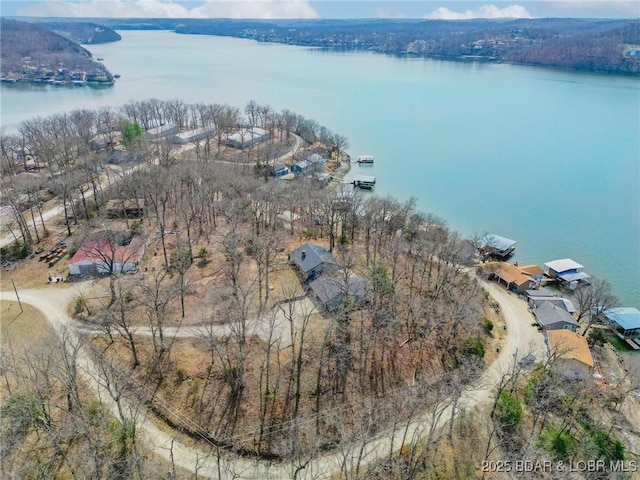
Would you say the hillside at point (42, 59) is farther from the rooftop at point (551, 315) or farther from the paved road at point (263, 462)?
the rooftop at point (551, 315)

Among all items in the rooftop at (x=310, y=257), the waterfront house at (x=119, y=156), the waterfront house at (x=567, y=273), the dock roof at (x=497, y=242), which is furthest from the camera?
the waterfront house at (x=119, y=156)

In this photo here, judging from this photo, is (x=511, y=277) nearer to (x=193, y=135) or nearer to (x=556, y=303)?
(x=556, y=303)

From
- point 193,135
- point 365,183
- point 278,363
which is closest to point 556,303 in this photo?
point 278,363

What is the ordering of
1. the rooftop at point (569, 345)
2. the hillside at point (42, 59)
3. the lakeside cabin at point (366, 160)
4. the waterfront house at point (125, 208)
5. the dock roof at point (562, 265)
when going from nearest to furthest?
the rooftop at point (569, 345), the dock roof at point (562, 265), the waterfront house at point (125, 208), the lakeside cabin at point (366, 160), the hillside at point (42, 59)

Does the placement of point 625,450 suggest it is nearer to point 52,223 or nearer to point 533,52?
point 52,223

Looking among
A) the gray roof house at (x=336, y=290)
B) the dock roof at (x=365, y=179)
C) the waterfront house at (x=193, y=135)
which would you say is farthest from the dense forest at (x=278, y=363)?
the waterfront house at (x=193, y=135)

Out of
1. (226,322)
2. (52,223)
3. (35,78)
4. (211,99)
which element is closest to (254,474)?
(226,322)

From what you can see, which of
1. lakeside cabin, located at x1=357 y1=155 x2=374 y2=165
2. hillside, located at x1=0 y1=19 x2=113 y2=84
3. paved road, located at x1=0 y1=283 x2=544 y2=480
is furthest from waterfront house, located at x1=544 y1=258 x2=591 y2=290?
hillside, located at x1=0 y1=19 x2=113 y2=84

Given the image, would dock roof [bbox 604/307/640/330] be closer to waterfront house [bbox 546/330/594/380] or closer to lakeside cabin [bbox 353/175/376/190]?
waterfront house [bbox 546/330/594/380]
